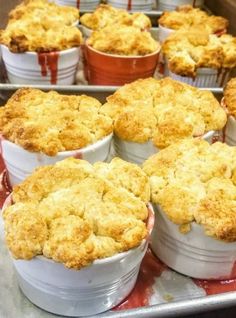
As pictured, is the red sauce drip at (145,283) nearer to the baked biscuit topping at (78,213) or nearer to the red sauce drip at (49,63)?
the baked biscuit topping at (78,213)

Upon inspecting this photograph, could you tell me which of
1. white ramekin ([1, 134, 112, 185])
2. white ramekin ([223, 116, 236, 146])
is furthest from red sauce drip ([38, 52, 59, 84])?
white ramekin ([223, 116, 236, 146])

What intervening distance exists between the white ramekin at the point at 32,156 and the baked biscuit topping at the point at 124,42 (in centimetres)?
57

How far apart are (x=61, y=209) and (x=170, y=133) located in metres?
0.44

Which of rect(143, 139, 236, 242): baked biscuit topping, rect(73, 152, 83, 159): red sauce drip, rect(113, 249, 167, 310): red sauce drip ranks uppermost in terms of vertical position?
rect(143, 139, 236, 242): baked biscuit topping

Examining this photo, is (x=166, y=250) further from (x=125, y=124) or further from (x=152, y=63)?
(x=152, y=63)

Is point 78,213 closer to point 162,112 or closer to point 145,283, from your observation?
point 145,283

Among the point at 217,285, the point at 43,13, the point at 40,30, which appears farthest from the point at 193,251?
the point at 43,13

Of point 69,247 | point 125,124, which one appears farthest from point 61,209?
point 125,124

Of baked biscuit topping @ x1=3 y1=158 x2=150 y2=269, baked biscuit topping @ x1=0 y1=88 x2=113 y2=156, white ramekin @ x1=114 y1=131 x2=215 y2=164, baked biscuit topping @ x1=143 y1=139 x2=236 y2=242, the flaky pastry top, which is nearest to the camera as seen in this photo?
baked biscuit topping @ x1=3 y1=158 x2=150 y2=269

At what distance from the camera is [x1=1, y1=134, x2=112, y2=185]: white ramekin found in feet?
3.93

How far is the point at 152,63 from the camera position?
180cm

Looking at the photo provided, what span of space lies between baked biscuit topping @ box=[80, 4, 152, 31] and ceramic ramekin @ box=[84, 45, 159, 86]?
0.22 m

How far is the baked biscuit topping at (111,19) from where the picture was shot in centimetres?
196

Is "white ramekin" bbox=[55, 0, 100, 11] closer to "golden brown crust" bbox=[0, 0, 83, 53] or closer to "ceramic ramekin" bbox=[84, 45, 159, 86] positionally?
"golden brown crust" bbox=[0, 0, 83, 53]
